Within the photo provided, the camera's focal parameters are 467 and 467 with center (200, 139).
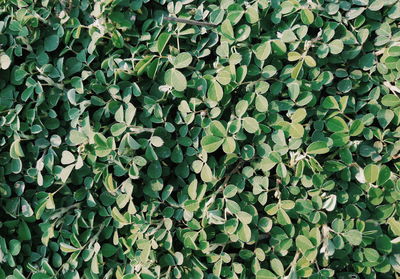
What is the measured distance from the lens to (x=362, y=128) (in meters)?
1.48

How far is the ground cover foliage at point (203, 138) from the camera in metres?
1.50

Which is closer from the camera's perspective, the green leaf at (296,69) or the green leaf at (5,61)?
the green leaf at (296,69)

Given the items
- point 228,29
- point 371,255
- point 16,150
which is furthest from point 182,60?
point 371,255

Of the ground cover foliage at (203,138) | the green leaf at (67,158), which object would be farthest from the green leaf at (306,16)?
the green leaf at (67,158)

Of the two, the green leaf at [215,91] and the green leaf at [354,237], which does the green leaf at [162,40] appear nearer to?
the green leaf at [215,91]

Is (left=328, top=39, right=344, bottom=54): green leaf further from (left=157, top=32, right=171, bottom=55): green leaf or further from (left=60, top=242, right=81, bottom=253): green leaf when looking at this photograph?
(left=60, top=242, right=81, bottom=253): green leaf

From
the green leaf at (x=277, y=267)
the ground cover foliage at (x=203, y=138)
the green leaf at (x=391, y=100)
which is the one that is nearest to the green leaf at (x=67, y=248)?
the ground cover foliage at (x=203, y=138)

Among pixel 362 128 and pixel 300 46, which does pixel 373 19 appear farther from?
pixel 362 128

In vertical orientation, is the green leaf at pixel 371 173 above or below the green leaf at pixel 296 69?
below

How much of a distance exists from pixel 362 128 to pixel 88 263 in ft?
3.36

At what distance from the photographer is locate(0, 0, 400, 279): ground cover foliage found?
4.92ft

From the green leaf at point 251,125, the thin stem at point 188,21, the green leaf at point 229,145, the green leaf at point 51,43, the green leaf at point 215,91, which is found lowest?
the green leaf at point 229,145

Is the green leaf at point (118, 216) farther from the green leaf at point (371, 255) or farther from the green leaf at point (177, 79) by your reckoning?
the green leaf at point (371, 255)

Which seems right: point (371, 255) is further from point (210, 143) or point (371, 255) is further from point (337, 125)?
point (210, 143)
